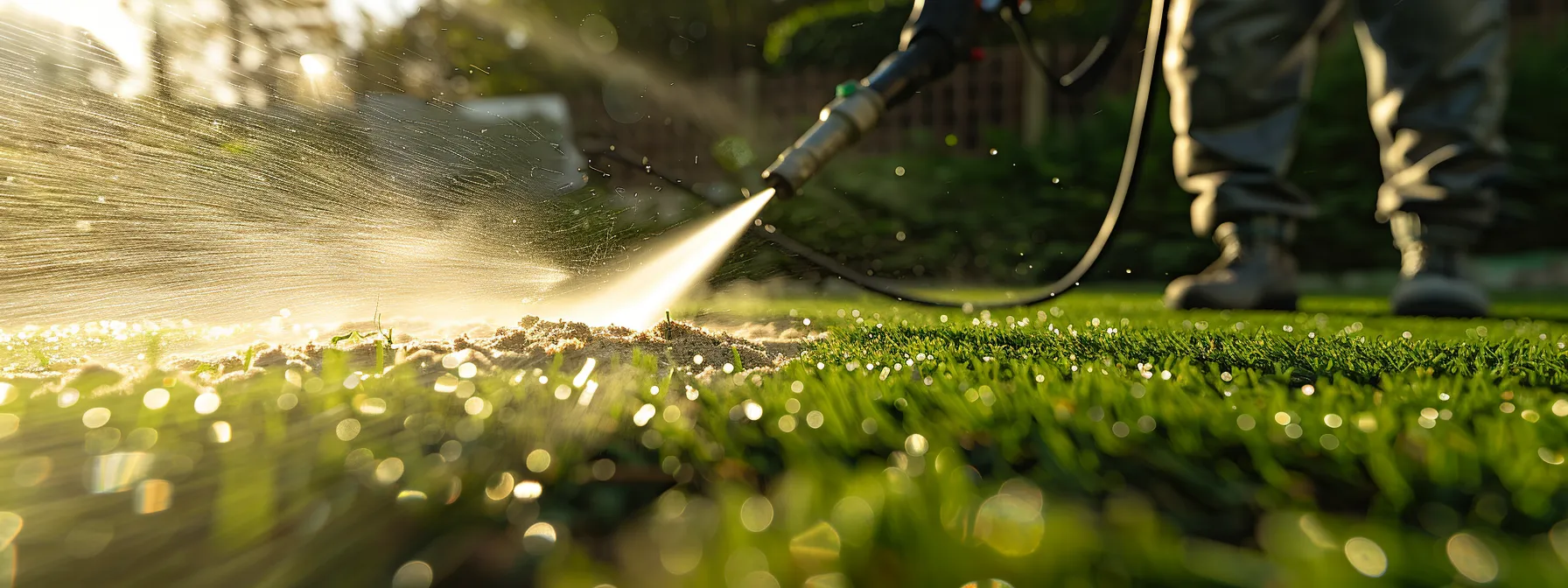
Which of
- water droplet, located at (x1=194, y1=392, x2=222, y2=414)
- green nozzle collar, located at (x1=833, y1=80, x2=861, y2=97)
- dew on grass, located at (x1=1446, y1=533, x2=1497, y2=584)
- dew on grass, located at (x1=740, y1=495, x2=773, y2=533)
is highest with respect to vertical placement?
green nozzle collar, located at (x1=833, y1=80, x2=861, y2=97)

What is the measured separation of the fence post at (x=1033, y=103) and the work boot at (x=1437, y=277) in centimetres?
567

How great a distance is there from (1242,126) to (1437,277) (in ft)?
3.25

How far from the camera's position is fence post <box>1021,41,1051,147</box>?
29.6 ft

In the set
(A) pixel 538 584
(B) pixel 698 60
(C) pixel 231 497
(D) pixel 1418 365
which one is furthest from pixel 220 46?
(B) pixel 698 60

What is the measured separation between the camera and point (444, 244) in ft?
9.23

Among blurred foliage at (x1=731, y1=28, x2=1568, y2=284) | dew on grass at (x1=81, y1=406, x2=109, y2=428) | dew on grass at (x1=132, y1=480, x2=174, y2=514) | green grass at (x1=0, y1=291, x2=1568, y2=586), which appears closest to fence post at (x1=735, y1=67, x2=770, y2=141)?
blurred foliage at (x1=731, y1=28, x2=1568, y2=284)

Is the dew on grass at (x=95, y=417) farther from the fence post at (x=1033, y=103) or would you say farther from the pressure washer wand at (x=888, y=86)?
the fence post at (x=1033, y=103)

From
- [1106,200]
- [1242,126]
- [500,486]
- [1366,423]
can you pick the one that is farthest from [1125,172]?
[1106,200]

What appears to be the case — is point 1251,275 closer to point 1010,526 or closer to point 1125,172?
point 1125,172

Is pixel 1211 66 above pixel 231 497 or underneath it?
above

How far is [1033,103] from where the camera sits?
913 cm

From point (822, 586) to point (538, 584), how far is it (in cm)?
24

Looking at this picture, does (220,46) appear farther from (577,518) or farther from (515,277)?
(577,518)

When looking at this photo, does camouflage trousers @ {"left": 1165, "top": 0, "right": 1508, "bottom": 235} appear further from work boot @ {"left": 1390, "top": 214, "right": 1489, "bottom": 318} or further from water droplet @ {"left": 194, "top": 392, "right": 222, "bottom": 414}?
water droplet @ {"left": 194, "top": 392, "right": 222, "bottom": 414}
